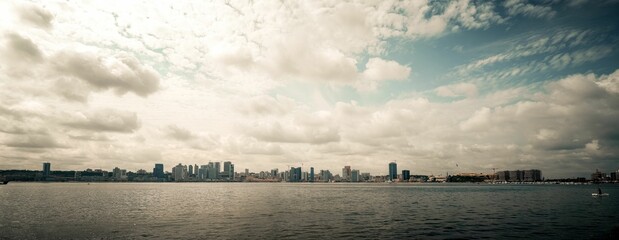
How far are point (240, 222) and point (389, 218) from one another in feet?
95.4

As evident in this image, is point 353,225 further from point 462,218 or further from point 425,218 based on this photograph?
point 462,218

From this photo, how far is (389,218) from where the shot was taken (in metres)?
→ 66.9

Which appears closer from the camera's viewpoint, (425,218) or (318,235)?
(318,235)

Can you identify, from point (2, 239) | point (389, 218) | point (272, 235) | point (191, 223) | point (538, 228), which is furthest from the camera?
point (389, 218)

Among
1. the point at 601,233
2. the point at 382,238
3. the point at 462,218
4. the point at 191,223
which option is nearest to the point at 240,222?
the point at 191,223

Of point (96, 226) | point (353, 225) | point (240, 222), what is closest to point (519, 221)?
point (353, 225)

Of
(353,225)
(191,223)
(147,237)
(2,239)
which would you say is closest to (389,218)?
(353,225)

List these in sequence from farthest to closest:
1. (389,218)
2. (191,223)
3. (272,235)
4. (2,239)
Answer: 1. (389,218)
2. (191,223)
3. (272,235)
4. (2,239)

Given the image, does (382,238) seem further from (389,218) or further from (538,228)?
(538,228)

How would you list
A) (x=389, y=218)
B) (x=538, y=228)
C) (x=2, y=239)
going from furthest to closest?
(x=389, y=218) → (x=538, y=228) → (x=2, y=239)

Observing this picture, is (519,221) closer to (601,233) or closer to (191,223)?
(601,233)

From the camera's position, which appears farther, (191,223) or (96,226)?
(191,223)

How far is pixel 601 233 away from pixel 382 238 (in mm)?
32762

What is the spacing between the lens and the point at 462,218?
67188mm
